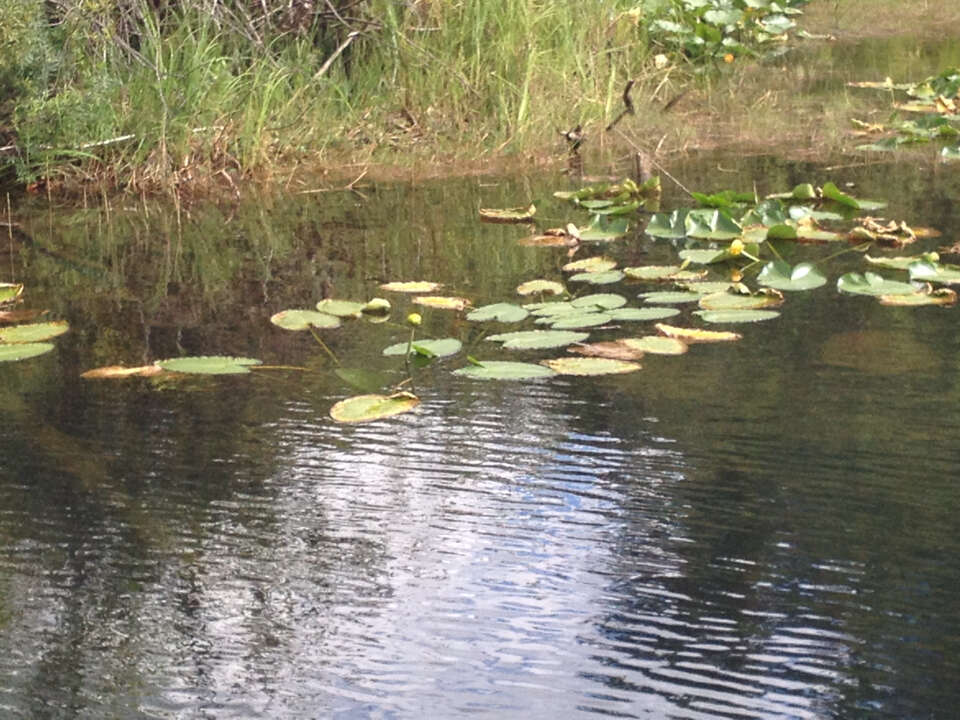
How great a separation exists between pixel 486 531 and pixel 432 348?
1.06 metres

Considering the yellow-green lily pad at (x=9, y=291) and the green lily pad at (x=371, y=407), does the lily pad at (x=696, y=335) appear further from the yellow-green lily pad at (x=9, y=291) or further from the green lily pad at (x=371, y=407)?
the yellow-green lily pad at (x=9, y=291)

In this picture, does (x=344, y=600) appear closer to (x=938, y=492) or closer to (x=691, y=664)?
(x=691, y=664)

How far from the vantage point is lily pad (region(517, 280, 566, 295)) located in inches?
159

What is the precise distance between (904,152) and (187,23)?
114 inches

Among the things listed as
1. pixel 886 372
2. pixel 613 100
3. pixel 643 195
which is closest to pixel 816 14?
pixel 613 100

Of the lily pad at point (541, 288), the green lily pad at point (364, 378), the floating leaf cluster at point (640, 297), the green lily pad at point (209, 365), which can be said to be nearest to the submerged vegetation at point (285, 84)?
the floating leaf cluster at point (640, 297)

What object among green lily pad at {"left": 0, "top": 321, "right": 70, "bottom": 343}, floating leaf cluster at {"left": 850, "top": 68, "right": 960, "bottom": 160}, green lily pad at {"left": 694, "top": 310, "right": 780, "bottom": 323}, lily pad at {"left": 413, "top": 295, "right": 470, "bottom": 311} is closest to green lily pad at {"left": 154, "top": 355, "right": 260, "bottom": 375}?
green lily pad at {"left": 0, "top": 321, "right": 70, "bottom": 343}

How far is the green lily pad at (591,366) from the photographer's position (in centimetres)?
332

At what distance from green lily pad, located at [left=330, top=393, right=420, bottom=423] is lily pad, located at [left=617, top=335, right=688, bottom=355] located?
1.89 ft

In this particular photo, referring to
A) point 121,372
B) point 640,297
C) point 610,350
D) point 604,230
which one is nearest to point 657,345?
point 610,350

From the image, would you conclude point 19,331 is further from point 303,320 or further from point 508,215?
point 508,215

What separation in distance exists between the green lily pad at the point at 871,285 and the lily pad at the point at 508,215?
4.31 feet

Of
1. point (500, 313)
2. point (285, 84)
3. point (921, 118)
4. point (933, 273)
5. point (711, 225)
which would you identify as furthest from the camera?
point (921, 118)

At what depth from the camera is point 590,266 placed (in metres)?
4.27
